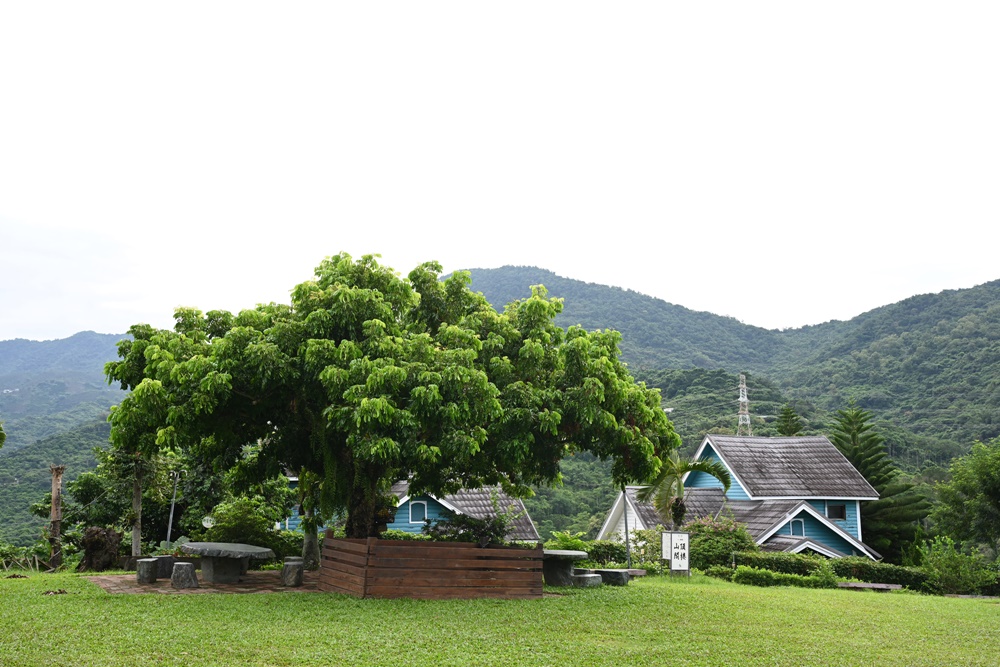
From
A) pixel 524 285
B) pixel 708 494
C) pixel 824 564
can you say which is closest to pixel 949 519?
pixel 708 494

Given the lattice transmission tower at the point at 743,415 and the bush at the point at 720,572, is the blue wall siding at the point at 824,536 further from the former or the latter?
the lattice transmission tower at the point at 743,415

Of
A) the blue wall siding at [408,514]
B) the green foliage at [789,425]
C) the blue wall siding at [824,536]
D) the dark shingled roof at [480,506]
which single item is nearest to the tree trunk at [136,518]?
the dark shingled roof at [480,506]

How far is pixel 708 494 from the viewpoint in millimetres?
33750

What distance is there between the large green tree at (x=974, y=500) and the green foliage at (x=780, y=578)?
13.5 m

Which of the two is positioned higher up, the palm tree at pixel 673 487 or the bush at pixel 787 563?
the palm tree at pixel 673 487

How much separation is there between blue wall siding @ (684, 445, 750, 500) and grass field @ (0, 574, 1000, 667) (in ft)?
55.5

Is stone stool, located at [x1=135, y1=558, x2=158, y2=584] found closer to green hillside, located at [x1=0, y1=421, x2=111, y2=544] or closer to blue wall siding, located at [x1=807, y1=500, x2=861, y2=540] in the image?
green hillside, located at [x1=0, y1=421, x2=111, y2=544]

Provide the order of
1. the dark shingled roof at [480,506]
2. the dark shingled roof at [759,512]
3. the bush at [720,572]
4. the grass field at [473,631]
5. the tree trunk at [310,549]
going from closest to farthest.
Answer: the grass field at [473,631] < the tree trunk at [310,549] < the bush at [720,572] < the dark shingled roof at [759,512] < the dark shingled roof at [480,506]

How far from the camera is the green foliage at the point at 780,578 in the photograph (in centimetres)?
2025

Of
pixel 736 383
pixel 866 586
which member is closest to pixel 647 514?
pixel 866 586

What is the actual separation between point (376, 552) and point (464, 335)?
12.1 feet

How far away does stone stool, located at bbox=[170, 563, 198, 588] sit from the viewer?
581 inches

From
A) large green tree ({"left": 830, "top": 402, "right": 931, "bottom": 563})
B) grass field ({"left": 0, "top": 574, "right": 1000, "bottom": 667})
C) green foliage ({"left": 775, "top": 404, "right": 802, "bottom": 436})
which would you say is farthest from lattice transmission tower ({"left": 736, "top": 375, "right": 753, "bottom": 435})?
grass field ({"left": 0, "top": 574, "right": 1000, "bottom": 667})

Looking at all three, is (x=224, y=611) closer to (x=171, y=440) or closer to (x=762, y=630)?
(x=171, y=440)
